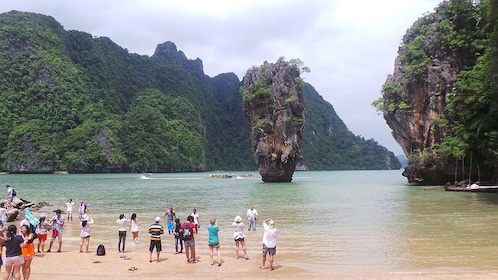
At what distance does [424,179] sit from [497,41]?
2683cm

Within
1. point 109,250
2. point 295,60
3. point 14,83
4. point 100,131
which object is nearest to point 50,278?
point 109,250

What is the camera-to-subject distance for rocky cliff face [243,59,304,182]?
5997cm

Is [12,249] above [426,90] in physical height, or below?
below

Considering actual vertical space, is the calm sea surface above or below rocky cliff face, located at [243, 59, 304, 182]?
below

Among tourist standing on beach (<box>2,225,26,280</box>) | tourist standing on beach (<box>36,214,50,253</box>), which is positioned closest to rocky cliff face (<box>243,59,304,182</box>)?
tourist standing on beach (<box>36,214,50,253</box>)

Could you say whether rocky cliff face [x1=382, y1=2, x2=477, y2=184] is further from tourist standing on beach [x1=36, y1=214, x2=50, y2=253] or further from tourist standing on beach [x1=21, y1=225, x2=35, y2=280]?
tourist standing on beach [x1=21, y1=225, x2=35, y2=280]

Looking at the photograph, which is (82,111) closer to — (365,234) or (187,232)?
(365,234)

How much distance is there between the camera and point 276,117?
60500 mm

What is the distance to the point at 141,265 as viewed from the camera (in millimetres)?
11383

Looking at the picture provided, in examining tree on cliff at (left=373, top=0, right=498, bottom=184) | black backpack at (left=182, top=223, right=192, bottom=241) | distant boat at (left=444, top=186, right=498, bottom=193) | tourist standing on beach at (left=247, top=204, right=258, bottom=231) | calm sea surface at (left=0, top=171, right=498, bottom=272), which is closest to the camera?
black backpack at (left=182, top=223, right=192, bottom=241)

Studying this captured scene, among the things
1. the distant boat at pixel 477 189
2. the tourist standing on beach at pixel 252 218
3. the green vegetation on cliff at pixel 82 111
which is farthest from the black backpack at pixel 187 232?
the green vegetation on cliff at pixel 82 111

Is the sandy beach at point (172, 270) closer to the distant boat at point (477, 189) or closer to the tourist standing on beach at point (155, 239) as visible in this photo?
the tourist standing on beach at point (155, 239)

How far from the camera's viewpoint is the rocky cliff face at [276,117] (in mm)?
59969

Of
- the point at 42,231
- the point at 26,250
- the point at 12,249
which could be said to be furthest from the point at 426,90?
the point at 12,249
